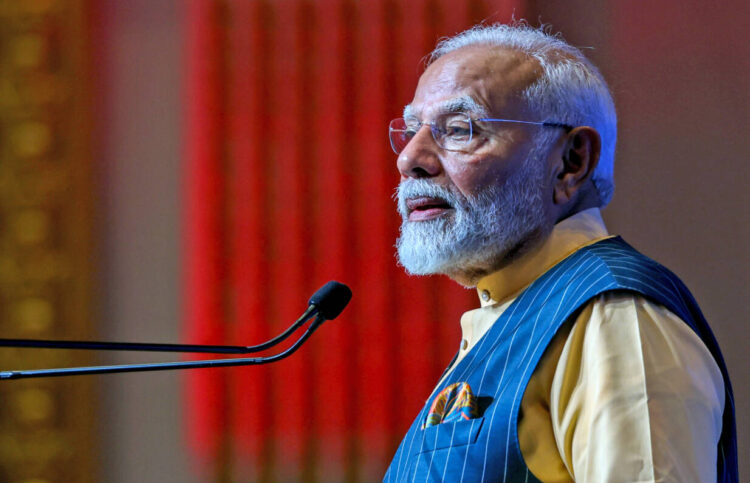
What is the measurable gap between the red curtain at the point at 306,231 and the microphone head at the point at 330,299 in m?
1.42

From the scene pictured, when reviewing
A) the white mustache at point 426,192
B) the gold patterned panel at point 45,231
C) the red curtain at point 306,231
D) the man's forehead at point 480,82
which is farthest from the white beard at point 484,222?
the gold patterned panel at point 45,231

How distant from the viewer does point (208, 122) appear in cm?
275

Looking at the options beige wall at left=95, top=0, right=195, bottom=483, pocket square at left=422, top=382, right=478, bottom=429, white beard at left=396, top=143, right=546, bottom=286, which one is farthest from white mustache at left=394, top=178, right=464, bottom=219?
beige wall at left=95, top=0, right=195, bottom=483

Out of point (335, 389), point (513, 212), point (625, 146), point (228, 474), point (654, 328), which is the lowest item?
point (228, 474)

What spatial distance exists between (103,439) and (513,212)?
1931 mm

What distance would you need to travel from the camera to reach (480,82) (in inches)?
55.2

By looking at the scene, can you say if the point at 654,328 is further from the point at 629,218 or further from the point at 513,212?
the point at 629,218

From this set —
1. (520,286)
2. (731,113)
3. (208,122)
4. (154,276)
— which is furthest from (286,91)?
(520,286)

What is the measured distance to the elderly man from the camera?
0.97 meters

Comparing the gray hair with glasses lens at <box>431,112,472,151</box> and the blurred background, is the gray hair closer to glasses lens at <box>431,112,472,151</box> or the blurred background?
glasses lens at <box>431,112,472,151</box>

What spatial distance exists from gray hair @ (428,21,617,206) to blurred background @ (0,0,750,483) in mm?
1302

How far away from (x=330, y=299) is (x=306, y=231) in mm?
1484

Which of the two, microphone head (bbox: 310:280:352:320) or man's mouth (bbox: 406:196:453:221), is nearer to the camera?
microphone head (bbox: 310:280:352:320)

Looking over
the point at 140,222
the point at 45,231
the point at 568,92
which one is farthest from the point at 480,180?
the point at 45,231
